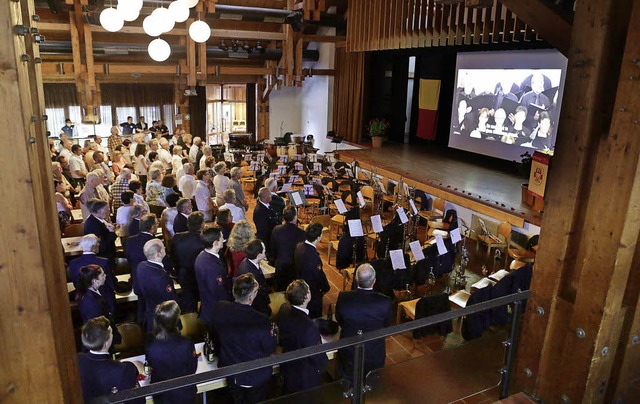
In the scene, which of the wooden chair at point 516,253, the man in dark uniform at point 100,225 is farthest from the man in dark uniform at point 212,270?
the wooden chair at point 516,253

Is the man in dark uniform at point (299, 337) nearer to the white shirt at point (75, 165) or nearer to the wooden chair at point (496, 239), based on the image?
the wooden chair at point (496, 239)

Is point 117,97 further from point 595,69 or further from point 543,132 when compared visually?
point 595,69

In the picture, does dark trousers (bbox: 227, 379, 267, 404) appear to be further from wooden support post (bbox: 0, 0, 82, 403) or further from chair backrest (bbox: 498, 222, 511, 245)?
chair backrest (bbox: 498, 222, 511, 245)

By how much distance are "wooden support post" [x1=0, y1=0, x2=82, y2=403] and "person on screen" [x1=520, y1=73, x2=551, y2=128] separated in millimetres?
10034

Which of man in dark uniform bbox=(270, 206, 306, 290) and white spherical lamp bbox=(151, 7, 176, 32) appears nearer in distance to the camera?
man in dark uniform bbox=(270, 206, 306, 290)

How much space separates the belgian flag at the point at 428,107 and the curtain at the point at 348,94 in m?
1.80

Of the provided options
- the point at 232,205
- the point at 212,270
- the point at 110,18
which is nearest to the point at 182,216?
the point at 232,205

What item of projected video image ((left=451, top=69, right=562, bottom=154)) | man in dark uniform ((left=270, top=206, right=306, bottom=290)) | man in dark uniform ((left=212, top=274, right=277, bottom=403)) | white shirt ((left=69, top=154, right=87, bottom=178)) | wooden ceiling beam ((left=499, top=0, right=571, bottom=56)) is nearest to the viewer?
wooden ceiling beam ((left=499, top=0, right=571, bottom=56))

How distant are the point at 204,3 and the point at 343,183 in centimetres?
563

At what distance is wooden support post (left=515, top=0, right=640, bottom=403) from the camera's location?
2.50 meters

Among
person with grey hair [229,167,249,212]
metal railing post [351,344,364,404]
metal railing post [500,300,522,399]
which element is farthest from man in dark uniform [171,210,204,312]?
metal railing post [500,300,522,399]

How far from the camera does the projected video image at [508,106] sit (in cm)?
993

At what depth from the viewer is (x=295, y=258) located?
17.1ft

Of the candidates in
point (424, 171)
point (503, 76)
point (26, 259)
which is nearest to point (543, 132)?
point (503, 76)
